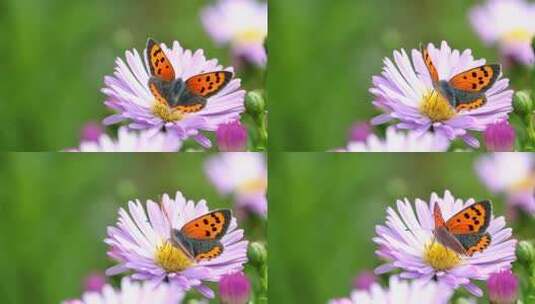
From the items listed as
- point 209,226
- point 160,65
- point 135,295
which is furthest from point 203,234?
point 160,65

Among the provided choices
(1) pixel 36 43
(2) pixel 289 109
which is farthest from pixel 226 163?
(1) pixel 36 43

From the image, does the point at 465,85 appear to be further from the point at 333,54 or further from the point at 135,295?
the point at 135,295

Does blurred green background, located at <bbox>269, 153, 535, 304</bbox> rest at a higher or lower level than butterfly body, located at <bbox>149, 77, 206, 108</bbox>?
lower

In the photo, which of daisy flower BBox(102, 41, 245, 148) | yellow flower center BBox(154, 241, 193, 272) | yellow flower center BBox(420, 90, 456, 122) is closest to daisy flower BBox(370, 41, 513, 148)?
yellow flower center BBox(420, 90, 456, 122)

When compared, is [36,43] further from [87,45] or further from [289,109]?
[289,109]

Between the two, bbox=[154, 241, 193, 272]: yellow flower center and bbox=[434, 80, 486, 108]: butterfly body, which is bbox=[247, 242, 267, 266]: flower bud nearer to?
bbox=[154, 241, 193, 272]: yellow flower center
